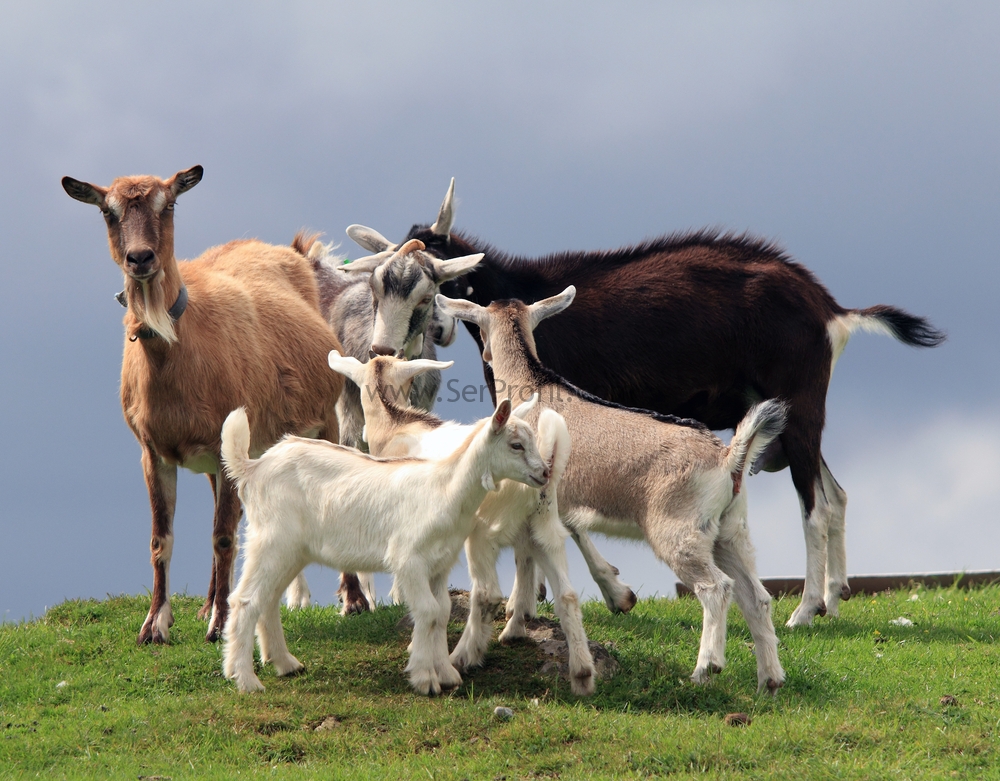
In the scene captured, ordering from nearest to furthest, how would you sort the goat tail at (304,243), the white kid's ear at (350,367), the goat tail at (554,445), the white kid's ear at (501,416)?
the white kid's ear at (501,416), the goat tail at (554,445), the white kid's ear at (350,367), the goat tail at (304,243)

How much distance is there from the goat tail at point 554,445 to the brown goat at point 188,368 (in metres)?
3.03

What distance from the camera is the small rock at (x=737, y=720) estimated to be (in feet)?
20.2

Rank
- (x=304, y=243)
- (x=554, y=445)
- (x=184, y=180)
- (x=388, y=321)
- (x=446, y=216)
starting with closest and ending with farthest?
(x=554, y=445) < (x=184, y=180) < (x=388, y=321) < (x=446, y=216) < (x=304, y=243)

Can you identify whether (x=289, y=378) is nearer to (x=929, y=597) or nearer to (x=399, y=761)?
(x=399, y=761)

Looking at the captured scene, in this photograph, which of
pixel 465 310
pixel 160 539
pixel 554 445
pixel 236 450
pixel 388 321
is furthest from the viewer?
pixel 388 321

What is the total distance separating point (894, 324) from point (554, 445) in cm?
556

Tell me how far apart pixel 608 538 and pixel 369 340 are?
13.2 feet

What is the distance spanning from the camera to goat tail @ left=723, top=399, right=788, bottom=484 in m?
6.48

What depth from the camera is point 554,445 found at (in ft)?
21.1

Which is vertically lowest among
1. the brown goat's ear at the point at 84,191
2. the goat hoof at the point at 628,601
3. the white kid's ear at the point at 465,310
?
the goat hoof at the point at 628,601

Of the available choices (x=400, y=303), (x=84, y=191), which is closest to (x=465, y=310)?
(x=400, y=303)

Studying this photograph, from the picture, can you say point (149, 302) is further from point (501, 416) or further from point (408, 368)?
point (501, 416)

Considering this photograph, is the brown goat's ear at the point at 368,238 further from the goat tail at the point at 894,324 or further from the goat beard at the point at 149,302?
the goat tail at the point at 894,324

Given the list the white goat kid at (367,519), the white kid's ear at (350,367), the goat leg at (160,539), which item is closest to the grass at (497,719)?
the goat leg at (160,539)
